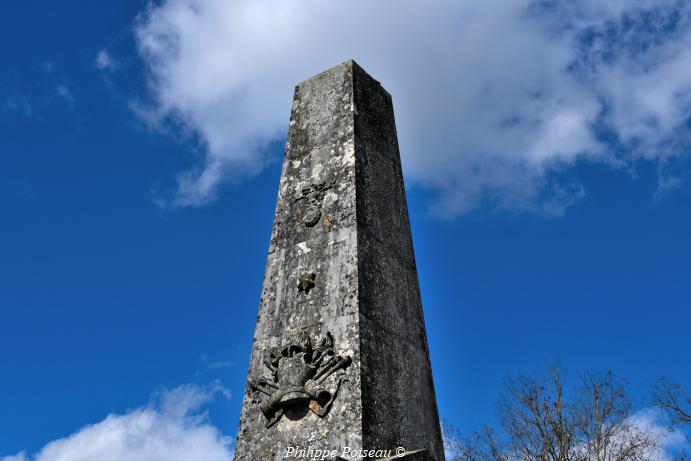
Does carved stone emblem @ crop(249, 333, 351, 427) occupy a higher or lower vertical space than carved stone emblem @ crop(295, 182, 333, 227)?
lower

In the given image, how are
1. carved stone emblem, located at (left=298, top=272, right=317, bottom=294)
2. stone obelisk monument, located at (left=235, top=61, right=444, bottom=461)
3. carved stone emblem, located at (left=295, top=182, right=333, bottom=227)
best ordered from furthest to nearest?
carved stone emblem, located at (left=295, top=182, right=333, bottom=227) < carved stone emblem, located at (left=298, top=272, right=317, bottom=294) < stone obelisk monument, located at (left=235, top=61, right=444, bottom=461)

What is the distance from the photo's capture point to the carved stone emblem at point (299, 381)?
6.65 m

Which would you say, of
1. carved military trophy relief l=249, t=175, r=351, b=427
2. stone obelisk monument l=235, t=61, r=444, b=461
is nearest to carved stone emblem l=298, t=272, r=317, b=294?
stone obelisk monument l=235, t=61, r=444, b=461

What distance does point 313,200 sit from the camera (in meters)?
8.21

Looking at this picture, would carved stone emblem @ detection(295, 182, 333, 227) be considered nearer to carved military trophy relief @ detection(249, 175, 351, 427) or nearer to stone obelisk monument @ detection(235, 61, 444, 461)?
stone obelisk monument @ detection(235, 61, 444, 461)

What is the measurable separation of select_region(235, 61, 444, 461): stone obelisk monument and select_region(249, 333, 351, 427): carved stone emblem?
1 centimetres

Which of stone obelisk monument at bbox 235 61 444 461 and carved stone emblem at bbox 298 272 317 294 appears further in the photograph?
carved stone emblem at bbox 298 272 317 294

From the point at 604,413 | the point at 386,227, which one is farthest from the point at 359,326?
the point at 604,413

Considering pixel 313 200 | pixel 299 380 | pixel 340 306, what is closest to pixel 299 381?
pixel 299 380

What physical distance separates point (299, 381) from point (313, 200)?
2273 millimetres

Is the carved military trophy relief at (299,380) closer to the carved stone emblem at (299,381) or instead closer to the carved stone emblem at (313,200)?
the carved stone emblem at (299,381)

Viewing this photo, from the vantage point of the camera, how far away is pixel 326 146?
8.59 meters

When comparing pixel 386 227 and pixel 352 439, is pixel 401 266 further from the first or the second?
pixel 352 439

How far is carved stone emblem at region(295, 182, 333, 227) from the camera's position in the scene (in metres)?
8.02
